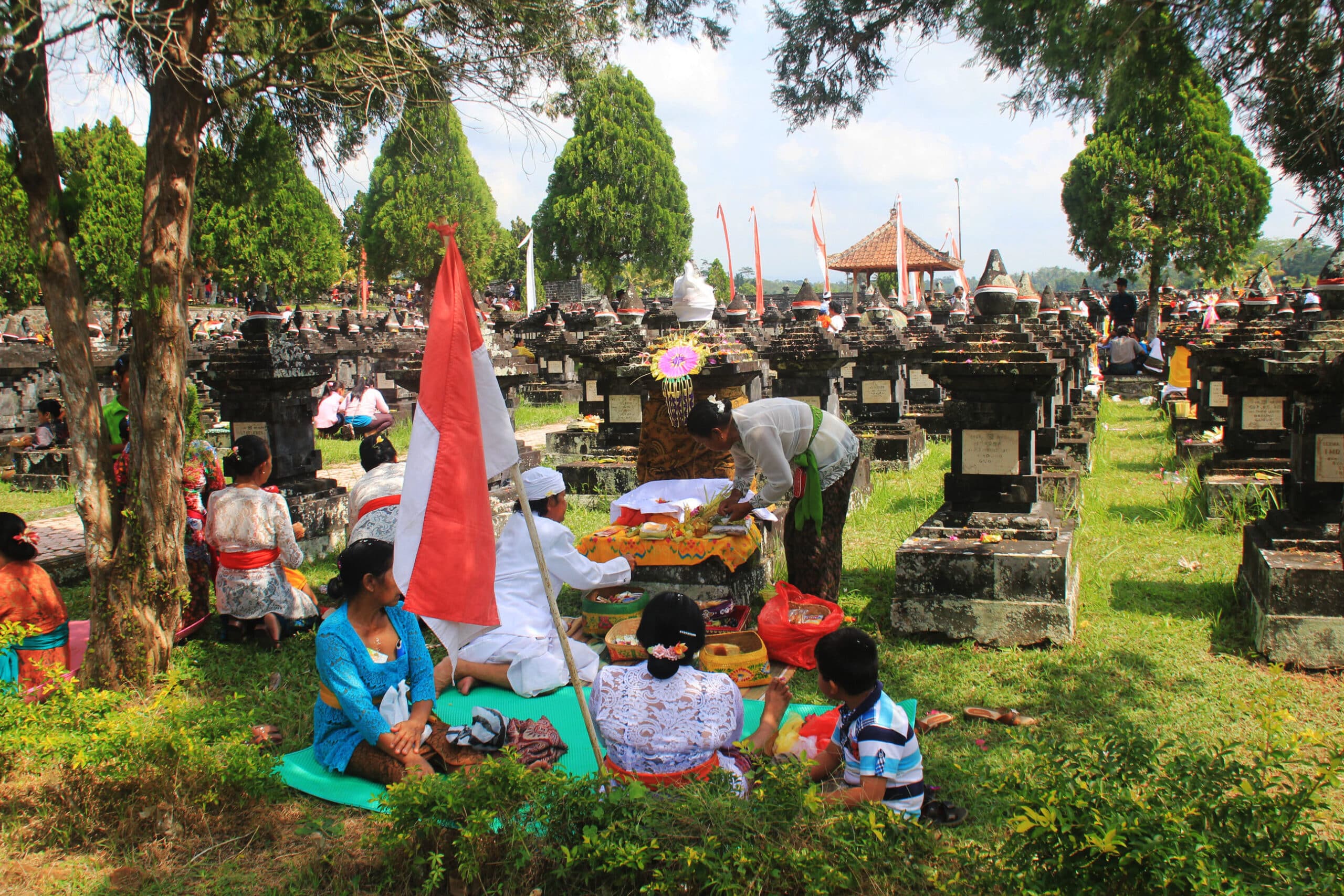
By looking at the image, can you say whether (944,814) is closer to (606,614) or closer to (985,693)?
(985,693)

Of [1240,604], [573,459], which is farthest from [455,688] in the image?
[573,459]

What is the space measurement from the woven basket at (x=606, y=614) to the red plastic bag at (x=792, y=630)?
2.72ft

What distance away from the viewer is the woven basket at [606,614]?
18.4 feet

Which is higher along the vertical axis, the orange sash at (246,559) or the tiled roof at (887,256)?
the tiled roof at (887,256)

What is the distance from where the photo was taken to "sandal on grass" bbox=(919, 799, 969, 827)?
3330 millimetres

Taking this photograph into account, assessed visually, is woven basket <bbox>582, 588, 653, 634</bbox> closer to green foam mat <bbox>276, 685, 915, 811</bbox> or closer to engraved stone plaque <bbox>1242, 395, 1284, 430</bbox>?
green foam mat <bbox>276, 685, 915, 811</bbox>

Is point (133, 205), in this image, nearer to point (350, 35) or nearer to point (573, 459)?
point (573, 459)

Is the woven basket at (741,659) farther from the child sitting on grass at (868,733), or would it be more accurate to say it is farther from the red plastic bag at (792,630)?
the child sitting on grass at (868,733)

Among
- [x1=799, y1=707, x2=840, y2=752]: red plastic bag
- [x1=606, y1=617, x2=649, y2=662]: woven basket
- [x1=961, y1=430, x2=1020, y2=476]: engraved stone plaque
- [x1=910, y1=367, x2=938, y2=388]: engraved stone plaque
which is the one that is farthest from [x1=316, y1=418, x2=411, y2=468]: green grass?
[x1=799, y1=707, x2=840, y2=752]: red plastic bag

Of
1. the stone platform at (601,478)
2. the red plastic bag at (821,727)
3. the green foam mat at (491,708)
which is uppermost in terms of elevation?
the stone platform at (601,478)

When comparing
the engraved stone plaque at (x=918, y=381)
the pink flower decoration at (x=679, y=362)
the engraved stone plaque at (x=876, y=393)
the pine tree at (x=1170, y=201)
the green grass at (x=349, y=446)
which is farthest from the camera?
the pine tree at (x=1170, y=201)

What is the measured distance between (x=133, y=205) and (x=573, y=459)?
67.3ft

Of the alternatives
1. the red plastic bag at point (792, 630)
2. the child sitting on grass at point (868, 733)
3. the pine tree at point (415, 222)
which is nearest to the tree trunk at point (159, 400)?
the red plastic bag at point (792, 630)

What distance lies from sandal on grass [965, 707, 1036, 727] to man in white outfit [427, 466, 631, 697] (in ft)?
6.39
